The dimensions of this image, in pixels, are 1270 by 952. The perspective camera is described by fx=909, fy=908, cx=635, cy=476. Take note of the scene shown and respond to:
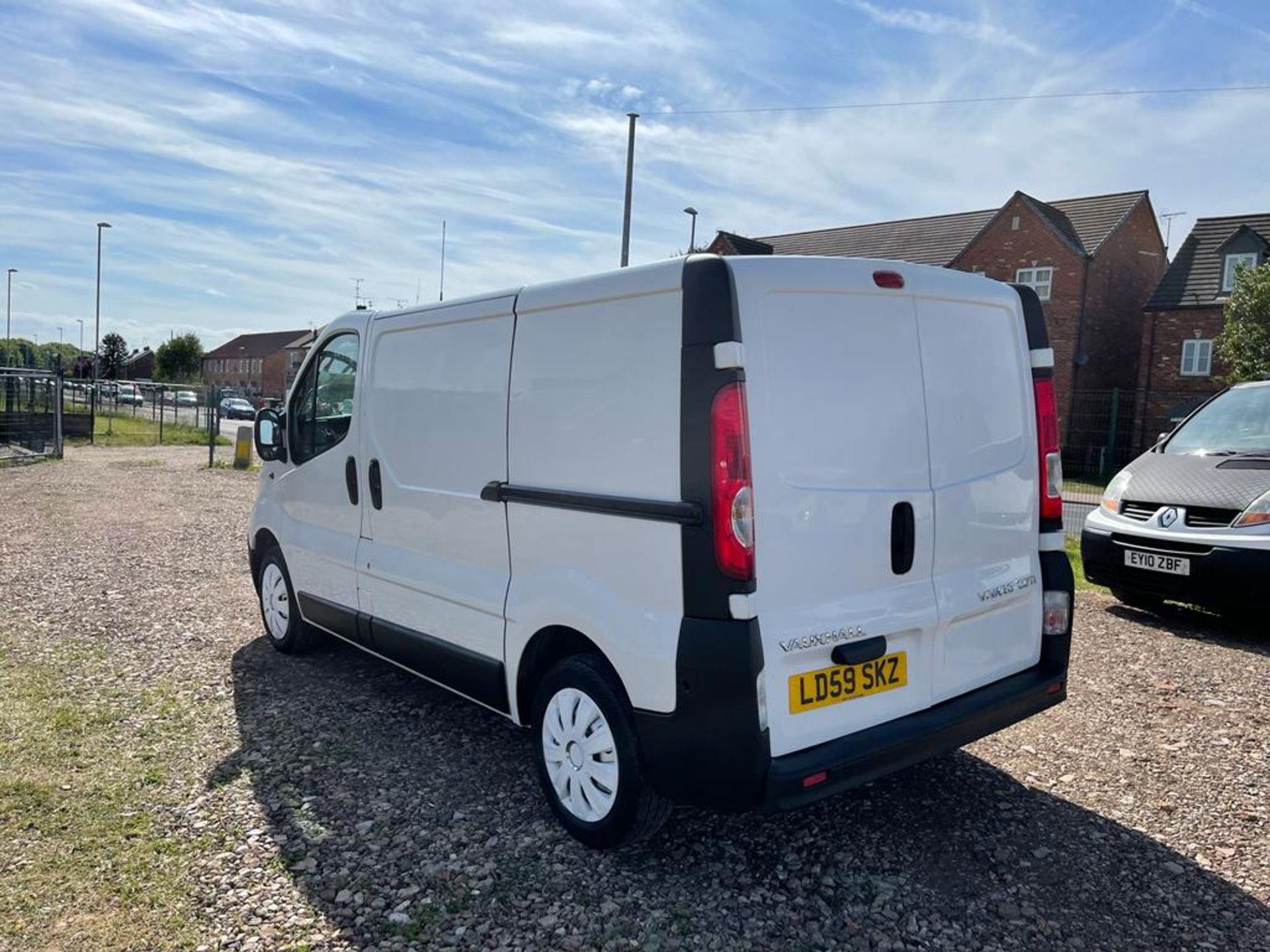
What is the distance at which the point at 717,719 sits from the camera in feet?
9.30

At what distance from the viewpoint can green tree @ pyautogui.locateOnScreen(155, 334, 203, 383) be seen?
93438 mm

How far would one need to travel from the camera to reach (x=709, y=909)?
301 cm

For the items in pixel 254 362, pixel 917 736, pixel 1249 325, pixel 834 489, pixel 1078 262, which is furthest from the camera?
pixel 254 362

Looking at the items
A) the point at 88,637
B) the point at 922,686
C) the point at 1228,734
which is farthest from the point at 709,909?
the point at 88,637

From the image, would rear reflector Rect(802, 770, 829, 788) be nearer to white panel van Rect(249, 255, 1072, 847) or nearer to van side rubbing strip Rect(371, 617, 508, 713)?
white panel van Rect(249, 255, 1072, 847)

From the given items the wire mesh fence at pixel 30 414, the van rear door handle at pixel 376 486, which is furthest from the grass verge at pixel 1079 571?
the wire mesh fence at pixel 30 414

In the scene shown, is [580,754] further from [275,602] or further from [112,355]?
[112,355]

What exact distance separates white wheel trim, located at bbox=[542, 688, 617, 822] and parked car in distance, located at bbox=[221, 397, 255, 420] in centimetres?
4911

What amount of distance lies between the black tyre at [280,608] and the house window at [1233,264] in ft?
104

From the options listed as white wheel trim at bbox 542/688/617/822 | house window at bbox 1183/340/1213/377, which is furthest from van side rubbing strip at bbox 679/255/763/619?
house window at bbox 1183/340/1213/377

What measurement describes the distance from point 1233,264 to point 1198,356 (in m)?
3.19

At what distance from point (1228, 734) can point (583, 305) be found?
3.89 meters

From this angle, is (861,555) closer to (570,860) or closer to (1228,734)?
(570,860)

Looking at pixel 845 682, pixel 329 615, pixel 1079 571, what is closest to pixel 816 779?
pixel 845 682
